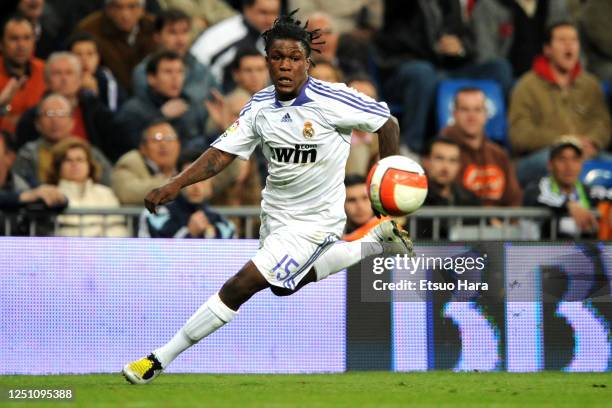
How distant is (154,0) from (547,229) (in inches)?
219

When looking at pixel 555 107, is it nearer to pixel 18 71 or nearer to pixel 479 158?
pixel 479 158

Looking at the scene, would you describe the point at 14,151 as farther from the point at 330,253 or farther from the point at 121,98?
the point at 330,253

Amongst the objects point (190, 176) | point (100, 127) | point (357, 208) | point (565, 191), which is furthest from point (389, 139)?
point (100, 127)

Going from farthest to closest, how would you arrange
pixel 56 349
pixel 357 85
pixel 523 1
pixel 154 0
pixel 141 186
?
pixel 523 1 → pixel 154 0 → pixel 357 85 → pixel 141 186 → pixel 56 349

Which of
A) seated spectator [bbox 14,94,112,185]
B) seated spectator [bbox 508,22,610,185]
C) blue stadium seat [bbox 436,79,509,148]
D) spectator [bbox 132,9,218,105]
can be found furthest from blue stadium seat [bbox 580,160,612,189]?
seated spectator [bbox 14,94,112,185]

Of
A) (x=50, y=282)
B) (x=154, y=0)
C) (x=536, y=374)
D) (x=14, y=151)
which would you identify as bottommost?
(x=536, y=374)

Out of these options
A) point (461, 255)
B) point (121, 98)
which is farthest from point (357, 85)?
point (461, 255)

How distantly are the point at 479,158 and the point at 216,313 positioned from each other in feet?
19.8

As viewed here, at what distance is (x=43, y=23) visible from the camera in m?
16.0

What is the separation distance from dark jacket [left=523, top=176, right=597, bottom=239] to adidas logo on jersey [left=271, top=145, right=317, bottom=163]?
451 cm

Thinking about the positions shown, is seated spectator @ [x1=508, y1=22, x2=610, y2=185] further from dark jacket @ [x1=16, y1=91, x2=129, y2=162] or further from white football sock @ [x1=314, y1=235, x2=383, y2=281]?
white football sock @ [x1=314, y1=235, x2=383, y2=281]

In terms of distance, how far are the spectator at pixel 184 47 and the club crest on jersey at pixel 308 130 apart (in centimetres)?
557

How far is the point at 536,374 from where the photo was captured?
11.9m

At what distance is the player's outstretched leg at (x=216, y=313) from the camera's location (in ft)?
33.0
